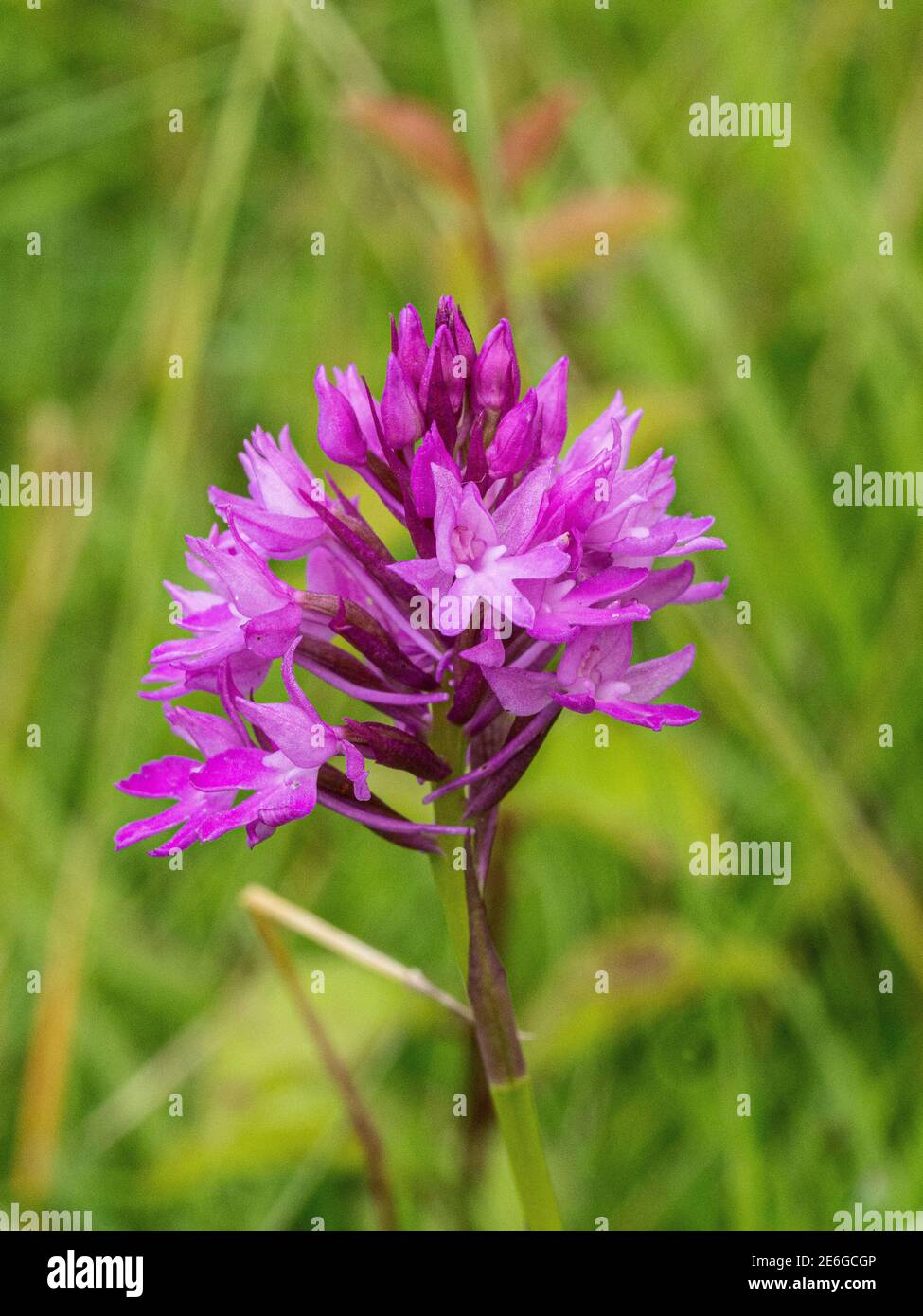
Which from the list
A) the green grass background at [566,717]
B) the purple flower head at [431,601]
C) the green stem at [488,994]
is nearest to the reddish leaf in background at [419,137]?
the green grass background at [566,717]

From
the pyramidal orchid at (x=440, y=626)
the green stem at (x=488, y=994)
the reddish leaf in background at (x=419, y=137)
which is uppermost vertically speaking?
the reddish leaf in background at (x=419, y=137)

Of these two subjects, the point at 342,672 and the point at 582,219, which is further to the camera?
the point at 582,219

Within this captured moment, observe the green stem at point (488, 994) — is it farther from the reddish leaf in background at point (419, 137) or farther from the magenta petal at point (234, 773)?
the reddish leaf in background at point (419, 137)

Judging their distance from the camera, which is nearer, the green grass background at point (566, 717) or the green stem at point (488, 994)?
the green stem at point (488, 994)

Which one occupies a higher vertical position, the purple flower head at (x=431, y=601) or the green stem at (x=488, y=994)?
the purple flower head at (x=431, y=601)
